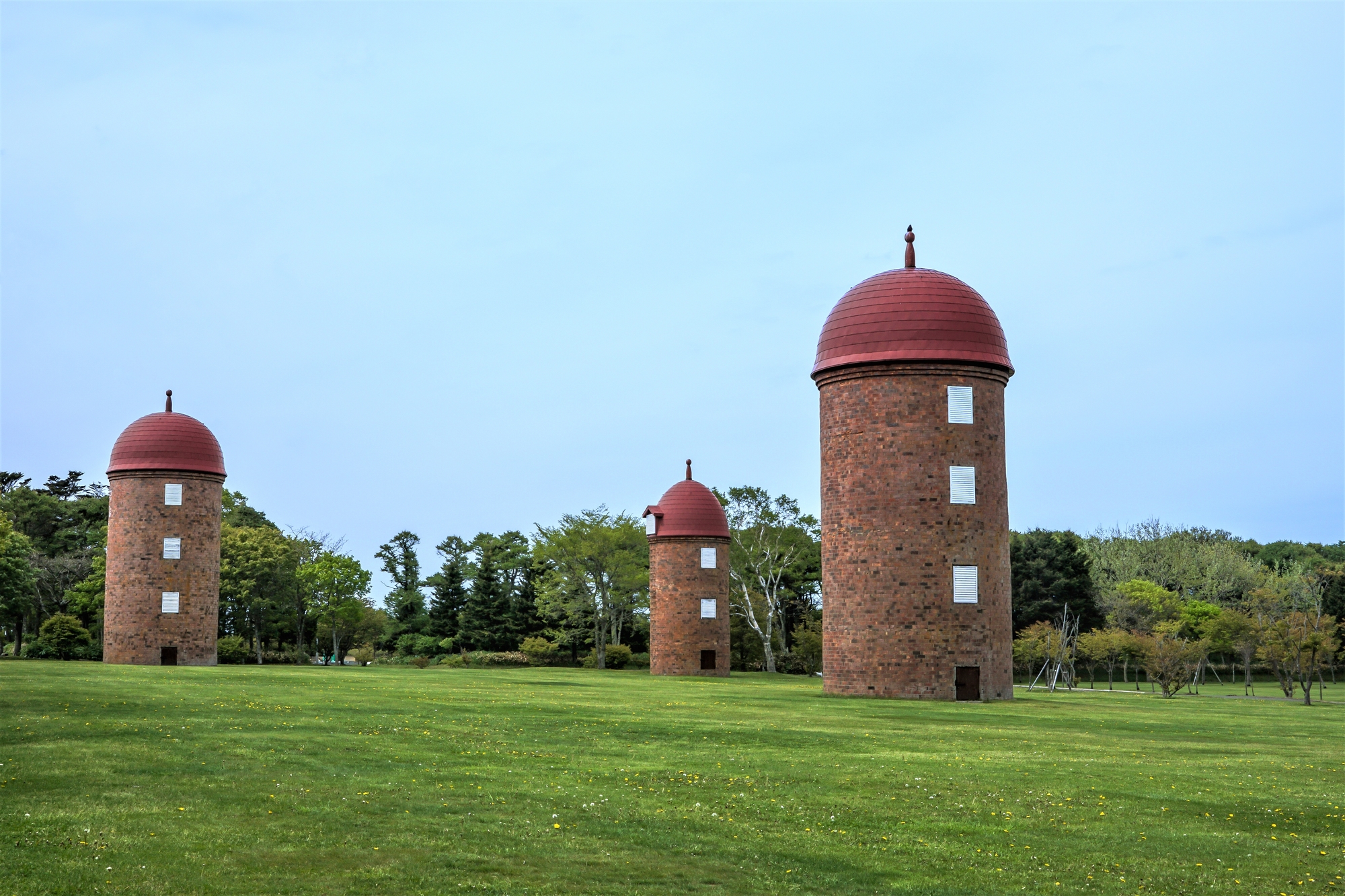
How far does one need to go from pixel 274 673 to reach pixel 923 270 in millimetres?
24990

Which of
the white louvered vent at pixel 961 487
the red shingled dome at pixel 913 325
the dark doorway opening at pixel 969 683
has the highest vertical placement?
the red shingled dome at pixel 913 325

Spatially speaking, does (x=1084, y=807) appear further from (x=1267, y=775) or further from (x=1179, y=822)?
(x=1267, y=775)

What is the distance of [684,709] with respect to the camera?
29.0m

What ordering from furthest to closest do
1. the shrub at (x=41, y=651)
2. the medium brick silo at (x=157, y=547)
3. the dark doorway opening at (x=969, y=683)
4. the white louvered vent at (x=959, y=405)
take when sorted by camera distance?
the shrub at (x=41, y=651) < the medium brick silo at (x=157, y=547) < the white louvered vent at (x=959, y=405) < the dark doorway opening at (x=969, y=683)

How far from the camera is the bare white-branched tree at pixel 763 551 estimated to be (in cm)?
7388

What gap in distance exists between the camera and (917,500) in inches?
1444

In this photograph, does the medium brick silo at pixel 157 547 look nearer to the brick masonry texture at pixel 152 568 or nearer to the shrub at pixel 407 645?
the brick masonry texture at pixel 152 568

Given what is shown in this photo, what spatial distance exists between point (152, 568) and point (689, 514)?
23520 mm

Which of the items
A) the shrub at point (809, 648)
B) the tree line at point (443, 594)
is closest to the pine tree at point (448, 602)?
the tree line at point (443, 594)

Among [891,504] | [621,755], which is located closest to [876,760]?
[621,755]

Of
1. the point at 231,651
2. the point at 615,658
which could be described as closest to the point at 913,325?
the point at 615,658

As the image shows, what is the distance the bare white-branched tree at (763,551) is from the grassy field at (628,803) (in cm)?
4699

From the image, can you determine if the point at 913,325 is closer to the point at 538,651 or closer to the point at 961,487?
the point at 961,487

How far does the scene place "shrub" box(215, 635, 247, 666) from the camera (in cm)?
6575
